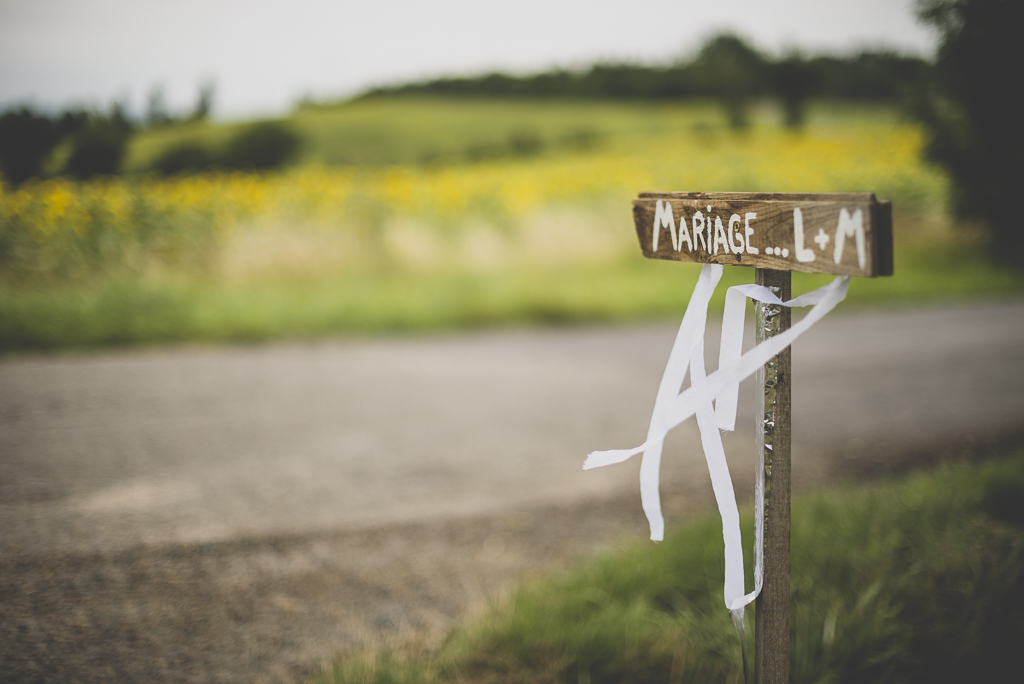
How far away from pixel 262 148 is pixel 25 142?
6020mm

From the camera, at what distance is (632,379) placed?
16.9 ft

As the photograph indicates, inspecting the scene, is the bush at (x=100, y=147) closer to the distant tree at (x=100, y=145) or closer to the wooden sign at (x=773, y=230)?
the distant tree at (x=100, y=145)

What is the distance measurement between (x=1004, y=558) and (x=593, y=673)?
1474mm

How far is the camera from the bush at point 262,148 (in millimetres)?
12117

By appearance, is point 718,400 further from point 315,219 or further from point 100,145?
point 100,145

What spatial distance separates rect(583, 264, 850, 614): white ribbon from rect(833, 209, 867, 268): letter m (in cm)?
13

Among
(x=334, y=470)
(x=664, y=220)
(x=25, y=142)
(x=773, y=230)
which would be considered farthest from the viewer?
(x=25, y=142)

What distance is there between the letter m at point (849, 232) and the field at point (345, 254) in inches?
184

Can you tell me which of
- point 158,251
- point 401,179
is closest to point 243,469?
point 158,251

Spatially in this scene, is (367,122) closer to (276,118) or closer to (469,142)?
(469,142)

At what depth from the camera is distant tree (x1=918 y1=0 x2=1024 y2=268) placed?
2.51 metres

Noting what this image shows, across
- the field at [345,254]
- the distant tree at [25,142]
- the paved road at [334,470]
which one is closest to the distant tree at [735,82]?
the field at [345,254]

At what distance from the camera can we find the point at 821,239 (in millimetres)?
1227

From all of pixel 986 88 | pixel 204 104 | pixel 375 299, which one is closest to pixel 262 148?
pixel 204 104
